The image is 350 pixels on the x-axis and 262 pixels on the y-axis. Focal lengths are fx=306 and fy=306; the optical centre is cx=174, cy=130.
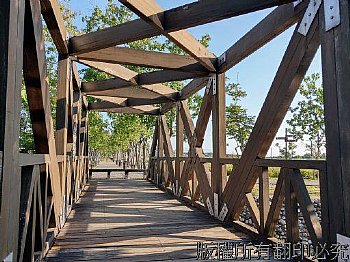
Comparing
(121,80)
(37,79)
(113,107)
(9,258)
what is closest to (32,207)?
(9,258)

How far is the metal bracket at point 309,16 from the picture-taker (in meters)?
2.47

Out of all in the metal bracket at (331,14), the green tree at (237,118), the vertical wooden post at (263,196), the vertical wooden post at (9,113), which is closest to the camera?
the vertical wooden post at (9,113)

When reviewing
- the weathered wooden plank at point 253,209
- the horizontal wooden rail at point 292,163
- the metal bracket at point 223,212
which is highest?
the horizontal wooden rail at point 292,163

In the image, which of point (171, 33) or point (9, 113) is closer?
point (9, 113)

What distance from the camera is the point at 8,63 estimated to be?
4.17ft

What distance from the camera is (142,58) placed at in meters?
4.46

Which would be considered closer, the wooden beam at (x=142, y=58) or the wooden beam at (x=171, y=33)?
the wooden beam at (x=171, y=33)

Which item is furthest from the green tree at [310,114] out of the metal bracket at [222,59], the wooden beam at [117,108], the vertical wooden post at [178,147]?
the metal bracket at [222,59]

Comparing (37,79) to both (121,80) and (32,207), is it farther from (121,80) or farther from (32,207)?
(121,80)

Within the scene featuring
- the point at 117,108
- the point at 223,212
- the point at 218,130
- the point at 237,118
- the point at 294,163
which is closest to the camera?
the point at 294,163

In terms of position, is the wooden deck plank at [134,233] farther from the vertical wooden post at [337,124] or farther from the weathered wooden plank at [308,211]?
the vertical wooden post at [337,124]

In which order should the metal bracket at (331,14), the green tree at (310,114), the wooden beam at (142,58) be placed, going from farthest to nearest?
the green tree at (310,114), the wooden beam at (142,58), the metal bracket at (331,14)

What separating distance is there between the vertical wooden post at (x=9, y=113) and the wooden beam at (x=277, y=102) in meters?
2.22

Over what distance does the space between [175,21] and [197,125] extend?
258cm
